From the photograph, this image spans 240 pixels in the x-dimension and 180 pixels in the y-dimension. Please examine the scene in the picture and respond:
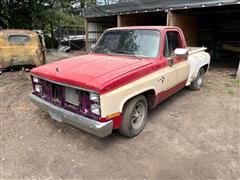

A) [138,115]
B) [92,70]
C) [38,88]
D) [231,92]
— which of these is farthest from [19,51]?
[231,92]

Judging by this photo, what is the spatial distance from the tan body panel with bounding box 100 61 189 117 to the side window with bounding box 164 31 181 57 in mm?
317

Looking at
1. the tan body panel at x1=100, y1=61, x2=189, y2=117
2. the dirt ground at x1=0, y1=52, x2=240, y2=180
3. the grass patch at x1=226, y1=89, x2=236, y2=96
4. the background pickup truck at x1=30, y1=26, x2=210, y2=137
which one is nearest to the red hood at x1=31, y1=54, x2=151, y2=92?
the background pickup truck at x1=30, y1=26, x2=210, y2=137

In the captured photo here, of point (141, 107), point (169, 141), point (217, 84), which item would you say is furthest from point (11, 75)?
point (217, 84)

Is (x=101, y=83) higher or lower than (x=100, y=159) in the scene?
higher

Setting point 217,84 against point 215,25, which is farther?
point 215,25

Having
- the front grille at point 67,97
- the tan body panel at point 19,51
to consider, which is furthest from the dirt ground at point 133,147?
the tan body panel at point 19,51

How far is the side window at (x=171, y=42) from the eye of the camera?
4.28 metres

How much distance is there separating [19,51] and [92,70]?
236 inches

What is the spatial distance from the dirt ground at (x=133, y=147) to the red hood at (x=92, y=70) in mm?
1105

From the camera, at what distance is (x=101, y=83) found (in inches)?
113

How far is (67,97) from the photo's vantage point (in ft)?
11.1

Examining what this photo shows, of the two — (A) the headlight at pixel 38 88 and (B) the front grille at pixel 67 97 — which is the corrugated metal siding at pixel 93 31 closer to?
(A) the headlight at pixel 38 88

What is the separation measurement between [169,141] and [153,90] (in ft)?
3.00

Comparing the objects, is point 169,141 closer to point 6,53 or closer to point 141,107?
point 141,107
